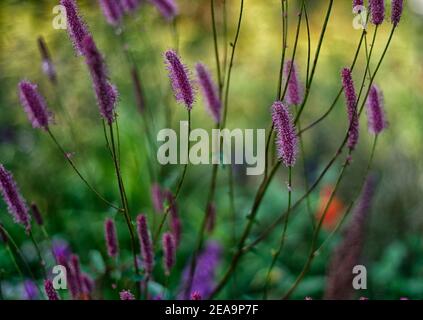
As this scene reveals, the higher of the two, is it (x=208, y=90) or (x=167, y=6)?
(x=167, y=6)

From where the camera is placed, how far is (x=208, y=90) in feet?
4.37

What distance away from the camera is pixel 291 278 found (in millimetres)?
2416

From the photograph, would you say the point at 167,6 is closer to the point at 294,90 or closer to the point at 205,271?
the point at 294,90

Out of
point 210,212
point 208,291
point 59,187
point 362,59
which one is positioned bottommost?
point 208,291

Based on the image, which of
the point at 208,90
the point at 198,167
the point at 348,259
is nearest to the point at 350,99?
the point at 208,90

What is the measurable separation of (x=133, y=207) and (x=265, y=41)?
1979 millimetres

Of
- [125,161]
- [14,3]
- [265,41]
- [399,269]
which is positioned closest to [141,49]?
[125,161]

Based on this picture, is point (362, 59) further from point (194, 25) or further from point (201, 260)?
point (201, 260)

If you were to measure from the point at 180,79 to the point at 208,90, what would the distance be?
0.25 meters

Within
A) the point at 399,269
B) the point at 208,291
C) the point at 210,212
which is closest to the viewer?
the point at 210,212

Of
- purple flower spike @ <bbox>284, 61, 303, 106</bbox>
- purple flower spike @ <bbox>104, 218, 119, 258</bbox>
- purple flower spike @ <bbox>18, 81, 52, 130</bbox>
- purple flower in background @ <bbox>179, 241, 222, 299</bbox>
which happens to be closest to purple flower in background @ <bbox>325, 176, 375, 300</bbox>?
purple flower in background @ <bbox>179, 241, 222, 299</bbox>

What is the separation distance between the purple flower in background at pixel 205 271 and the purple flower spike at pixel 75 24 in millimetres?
930

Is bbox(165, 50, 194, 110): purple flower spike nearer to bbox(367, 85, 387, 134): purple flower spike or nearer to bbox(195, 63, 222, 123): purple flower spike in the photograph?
bbox(195, 63, 222, 123): purple flower spike

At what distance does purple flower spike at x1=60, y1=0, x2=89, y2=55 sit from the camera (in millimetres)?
1045
